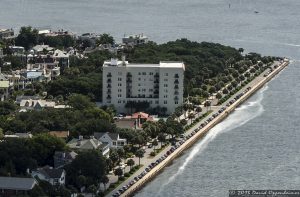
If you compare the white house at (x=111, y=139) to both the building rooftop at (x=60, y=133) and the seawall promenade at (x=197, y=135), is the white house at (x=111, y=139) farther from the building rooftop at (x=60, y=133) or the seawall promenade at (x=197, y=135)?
the seawall promenade at (x=197, y=135)

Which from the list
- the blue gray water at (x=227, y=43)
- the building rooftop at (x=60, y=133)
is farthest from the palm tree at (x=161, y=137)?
the building rooftop at (x=60, y=133)

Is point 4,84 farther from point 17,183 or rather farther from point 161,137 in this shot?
point 17,183

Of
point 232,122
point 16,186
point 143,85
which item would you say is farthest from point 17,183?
point 143,85

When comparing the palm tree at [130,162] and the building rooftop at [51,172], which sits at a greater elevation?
the building rooftop at [51,172]

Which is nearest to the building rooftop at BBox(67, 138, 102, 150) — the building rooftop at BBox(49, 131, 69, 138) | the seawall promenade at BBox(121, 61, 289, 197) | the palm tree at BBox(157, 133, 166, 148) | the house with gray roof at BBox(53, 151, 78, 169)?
the building rooftop at BBox(49, 131, 69, 138)

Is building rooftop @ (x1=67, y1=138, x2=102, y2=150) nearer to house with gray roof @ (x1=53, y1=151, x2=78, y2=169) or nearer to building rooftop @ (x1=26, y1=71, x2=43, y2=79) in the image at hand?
house with gray roof @ (x1=53, y1=151, x2=78, y2=169)

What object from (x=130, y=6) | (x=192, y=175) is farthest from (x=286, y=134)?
(x=130, y=6)
